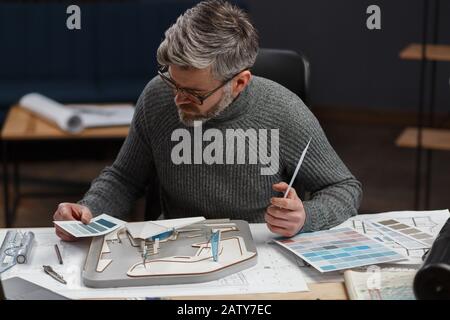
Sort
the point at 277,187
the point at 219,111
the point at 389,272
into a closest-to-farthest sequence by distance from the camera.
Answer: the point at 389,272
the point at 277,187
the point at 219,111

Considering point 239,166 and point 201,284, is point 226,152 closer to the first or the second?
point 239,166

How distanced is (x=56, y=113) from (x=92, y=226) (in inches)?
59.6

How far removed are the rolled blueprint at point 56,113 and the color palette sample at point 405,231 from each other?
5.20 feet

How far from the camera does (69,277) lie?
5.04 ft

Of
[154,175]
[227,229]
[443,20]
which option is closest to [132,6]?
[443,20]

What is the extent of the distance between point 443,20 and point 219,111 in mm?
3279

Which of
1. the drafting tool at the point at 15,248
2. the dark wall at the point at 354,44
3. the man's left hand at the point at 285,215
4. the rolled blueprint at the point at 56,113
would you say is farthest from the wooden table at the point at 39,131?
the dark wall at the point at 354,44

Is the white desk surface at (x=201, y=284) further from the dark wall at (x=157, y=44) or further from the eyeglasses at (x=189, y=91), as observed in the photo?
the dark wall at (x=157, y=44)

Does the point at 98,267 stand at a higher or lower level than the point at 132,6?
lower

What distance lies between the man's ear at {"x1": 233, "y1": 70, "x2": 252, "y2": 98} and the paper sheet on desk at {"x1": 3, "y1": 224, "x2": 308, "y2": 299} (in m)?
0.37

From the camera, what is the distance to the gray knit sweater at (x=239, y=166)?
74.2 inches

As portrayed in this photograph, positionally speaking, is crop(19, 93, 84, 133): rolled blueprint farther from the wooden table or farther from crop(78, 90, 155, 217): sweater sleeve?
crop(78, 90, 155, 217): sweater sleeve

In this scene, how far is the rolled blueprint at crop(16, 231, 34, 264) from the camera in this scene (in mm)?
1614

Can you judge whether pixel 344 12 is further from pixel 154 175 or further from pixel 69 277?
pixel 69 277
